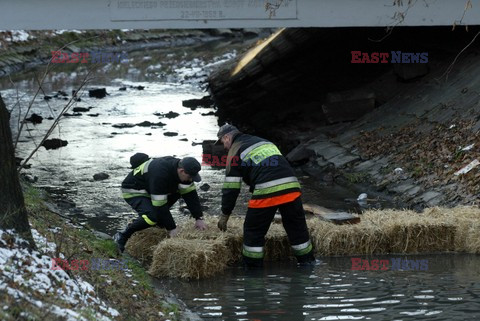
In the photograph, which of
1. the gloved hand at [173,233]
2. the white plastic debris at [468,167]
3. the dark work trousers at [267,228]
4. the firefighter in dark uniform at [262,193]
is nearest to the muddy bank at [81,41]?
the white plastic debris at [468,167]

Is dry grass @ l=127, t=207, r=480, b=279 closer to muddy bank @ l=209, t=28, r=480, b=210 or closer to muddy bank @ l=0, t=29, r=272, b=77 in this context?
muddy bank @ l=209, t=28, r=480, b=210

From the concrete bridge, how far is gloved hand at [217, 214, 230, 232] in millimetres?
8094

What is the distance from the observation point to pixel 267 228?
432 inches

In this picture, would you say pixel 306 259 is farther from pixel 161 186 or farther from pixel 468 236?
pixel 468 236

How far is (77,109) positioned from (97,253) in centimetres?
1977

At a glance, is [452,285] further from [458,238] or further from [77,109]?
[77,109]

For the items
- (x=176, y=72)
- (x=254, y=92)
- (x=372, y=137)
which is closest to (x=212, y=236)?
(x=372, y=137)

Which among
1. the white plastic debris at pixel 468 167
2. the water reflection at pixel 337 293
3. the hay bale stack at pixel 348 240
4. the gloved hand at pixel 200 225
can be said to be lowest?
→ the water reflection at pixel 337 293

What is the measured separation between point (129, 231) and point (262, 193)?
208cm

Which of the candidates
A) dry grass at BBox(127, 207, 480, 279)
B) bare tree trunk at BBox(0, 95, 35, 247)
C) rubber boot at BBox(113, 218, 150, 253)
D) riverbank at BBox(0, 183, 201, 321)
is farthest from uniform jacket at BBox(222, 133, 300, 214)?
bare tree trunk at BBox(0, 95, 35, 247)

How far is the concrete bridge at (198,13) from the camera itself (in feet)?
60.2

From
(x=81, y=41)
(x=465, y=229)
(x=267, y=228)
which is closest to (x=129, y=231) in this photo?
(x=267, y=228)

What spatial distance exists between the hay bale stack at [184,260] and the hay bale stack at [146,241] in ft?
2.98

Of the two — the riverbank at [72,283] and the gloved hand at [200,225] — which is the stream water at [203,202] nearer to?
the riverbank at [72,283]
